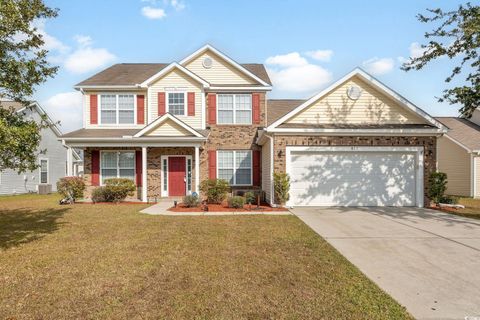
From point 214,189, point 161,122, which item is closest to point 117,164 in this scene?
point 161,122

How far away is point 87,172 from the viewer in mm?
17328

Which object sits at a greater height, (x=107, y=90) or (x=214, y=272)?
(x=107, y=90)

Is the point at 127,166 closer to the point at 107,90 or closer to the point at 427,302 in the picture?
the point at 107,90

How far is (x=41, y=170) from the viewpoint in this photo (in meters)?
25.9

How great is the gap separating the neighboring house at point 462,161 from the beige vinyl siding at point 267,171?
44.9ft

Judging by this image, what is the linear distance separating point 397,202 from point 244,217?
25.2 ft

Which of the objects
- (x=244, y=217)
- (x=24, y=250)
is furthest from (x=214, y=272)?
(x=244, y=217)

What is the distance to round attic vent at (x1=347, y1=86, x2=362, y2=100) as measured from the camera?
14305 mm

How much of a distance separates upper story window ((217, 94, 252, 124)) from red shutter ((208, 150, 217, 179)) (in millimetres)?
1901

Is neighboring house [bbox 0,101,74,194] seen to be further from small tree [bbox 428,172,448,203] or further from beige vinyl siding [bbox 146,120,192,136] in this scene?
small tree [bbox 428,172,448,203]

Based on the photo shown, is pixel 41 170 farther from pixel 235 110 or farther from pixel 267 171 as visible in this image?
pixel 267 171

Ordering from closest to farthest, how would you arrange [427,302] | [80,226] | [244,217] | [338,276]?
1. [427,302]
2. [338,276]
3. [80,226]
4. [244,217]

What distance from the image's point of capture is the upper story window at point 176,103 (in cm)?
1767

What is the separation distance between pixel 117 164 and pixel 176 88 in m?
5.53
